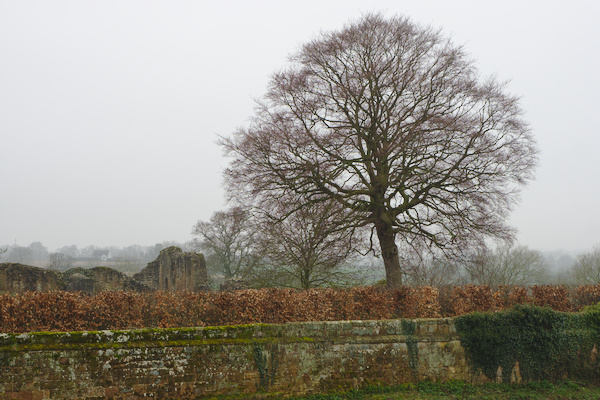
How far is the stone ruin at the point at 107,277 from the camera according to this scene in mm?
18172

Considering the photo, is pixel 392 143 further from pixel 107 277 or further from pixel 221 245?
pixel 221 245

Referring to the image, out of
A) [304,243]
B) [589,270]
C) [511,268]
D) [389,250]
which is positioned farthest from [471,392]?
[589,270]

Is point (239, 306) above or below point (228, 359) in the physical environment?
above

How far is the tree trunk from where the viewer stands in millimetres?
15583

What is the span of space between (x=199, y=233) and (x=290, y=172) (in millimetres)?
23428

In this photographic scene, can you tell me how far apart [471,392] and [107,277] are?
17.6m

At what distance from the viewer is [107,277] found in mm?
20844

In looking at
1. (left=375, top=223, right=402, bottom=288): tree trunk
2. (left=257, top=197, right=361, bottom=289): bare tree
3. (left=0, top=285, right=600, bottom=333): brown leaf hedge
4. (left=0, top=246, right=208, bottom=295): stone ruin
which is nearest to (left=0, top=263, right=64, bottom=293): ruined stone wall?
(left=0, top=246, right=208, bottom=295): stone ruin

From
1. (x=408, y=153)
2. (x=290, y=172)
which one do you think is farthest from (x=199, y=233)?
(x=408, y=153)

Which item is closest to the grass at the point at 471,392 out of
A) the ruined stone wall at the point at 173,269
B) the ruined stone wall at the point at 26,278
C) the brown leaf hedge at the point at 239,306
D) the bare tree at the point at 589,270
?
the brown leaf hedge at the point at 239,306

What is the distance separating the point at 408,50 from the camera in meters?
15.8

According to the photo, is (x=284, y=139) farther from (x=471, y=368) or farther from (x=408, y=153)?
(x=471, y=368)

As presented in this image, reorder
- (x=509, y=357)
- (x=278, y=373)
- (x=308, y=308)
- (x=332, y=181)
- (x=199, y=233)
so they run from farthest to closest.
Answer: (x=199, y=233) < (x=332, y=181) < (x=509, y=357) < (x=308, y=308) < (x=278, y=373)

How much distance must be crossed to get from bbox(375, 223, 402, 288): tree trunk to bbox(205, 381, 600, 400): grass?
6234 millimetres
